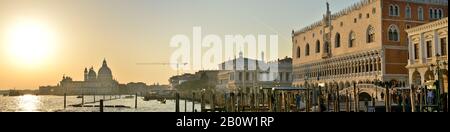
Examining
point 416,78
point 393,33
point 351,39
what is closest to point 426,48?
point 416,78

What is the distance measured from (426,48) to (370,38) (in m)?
2.90

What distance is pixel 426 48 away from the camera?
1047 cm

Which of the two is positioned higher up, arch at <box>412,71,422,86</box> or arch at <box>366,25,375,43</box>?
arch at <box>366,25,375,43</box>

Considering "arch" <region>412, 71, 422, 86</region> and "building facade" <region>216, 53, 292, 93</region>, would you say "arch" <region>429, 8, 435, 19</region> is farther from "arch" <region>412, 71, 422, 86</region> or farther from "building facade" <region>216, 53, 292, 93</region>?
"building facade" <region>216, 53, 292, 93</region>

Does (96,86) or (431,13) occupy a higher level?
(431,13)

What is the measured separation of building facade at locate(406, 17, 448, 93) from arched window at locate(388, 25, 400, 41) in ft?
4.58

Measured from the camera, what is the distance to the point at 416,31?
35.9 ft

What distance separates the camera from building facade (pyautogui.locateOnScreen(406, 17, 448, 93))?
32.0 ft

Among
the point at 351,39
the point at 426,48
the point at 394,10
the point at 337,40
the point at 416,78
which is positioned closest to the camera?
the point at 426,48

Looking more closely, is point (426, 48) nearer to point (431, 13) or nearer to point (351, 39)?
point (431, 13)

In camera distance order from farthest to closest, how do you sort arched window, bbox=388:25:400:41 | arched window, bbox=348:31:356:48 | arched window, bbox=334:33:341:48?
arched window, bbox=334:33:341:48, arched window, bbox=348:31:356:48, arched window, bbox=388:25:400:41

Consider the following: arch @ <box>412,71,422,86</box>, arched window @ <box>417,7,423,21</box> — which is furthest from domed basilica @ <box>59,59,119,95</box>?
arch @ <box>412,71,422,86</box>
